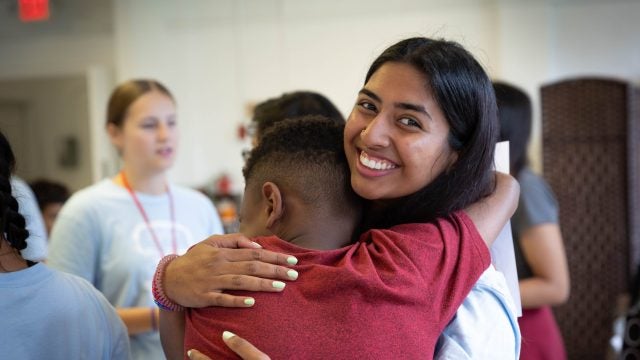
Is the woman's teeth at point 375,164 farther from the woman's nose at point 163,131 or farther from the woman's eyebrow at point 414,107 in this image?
the woman's nose at point 163,131

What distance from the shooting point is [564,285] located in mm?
1713

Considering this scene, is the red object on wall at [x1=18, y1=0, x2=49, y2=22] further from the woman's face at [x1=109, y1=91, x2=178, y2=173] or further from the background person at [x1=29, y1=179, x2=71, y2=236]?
the background person at [x1=29, y1=179, x2=71, y2=236]

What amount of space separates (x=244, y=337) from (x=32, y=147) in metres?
6.73

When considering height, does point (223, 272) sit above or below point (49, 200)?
above

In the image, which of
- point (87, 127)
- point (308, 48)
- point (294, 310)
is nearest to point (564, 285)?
point (294, 310)

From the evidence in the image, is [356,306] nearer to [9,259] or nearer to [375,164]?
[375,164]

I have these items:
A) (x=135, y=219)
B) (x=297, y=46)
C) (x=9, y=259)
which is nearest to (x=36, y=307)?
(x=9, y=259)

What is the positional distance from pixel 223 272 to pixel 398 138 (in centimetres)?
34

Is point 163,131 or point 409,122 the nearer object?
point 409,122

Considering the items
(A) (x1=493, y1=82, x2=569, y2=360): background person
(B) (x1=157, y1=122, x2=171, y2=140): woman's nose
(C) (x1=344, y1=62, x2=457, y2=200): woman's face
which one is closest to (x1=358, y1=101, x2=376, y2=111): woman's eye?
(C) (x1=344, y1=62, x2=457, y2=200): woman's face

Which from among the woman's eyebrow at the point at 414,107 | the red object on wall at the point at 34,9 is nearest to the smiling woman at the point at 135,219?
the red object on wall at the point at 34,9

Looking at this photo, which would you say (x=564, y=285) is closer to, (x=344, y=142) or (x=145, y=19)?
(x=344, y=142)

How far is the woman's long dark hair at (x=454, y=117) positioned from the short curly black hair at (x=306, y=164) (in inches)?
4.2

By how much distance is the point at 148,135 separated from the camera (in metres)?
1.90
